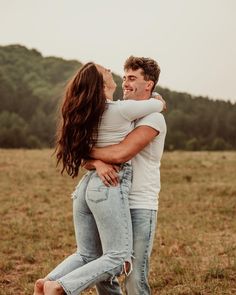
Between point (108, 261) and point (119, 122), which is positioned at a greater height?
point (119, 122)

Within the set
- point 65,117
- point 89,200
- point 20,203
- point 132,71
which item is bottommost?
point 20,203

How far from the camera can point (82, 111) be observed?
3.72 metres

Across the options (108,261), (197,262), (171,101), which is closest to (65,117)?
(108,261)

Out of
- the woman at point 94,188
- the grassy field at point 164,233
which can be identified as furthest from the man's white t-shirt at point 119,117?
the grassy field at point 164,233

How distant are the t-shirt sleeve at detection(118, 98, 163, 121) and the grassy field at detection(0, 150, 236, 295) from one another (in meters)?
2.62

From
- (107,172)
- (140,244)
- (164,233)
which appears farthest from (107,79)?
(164,233)

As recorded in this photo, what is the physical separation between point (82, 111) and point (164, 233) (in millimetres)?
6533

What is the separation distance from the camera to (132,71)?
4.02 metres

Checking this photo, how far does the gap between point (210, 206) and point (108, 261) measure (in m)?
10.4

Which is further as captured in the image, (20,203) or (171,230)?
(20,203)

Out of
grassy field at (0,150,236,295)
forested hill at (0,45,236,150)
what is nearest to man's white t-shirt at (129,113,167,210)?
grassy field at (0,150,236,295)

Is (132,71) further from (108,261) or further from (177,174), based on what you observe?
(177,174)

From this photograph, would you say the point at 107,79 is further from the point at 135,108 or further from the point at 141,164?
the point at 141,164

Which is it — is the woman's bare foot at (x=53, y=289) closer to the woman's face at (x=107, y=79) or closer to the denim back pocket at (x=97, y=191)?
the denim back pocket at (x=97, y=191)
